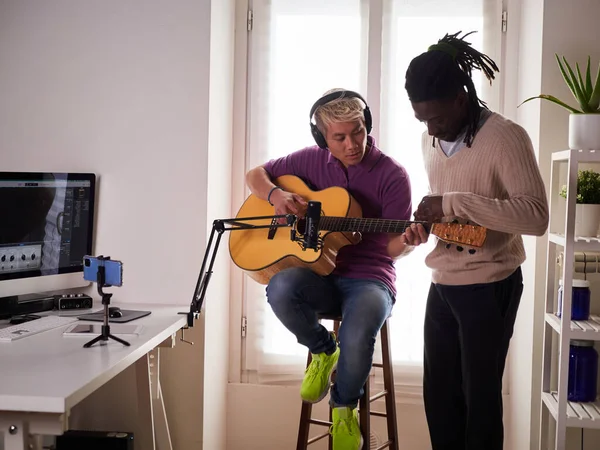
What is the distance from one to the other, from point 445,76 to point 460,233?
42 cm

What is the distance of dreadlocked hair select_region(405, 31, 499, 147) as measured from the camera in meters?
1.87

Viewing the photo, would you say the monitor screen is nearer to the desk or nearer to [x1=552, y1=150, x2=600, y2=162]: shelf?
the desk

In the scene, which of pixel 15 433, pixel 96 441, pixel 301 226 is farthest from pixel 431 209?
pixel 96 441

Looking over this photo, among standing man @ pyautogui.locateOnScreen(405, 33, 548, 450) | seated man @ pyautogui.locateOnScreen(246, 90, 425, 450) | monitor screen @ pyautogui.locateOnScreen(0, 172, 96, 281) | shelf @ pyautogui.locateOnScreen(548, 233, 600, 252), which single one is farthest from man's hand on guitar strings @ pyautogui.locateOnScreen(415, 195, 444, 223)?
monitor screen @ pyautogui.locateOnScreen(0, 172, 96, 281)

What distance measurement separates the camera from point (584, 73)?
8.07ft

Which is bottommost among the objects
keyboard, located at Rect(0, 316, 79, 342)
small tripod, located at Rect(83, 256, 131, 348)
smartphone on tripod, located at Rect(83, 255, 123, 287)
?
keyboard, located at Rect(0, 316, 79, 342)

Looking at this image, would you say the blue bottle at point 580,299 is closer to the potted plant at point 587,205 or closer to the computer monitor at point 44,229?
the potted plant at point 587,205

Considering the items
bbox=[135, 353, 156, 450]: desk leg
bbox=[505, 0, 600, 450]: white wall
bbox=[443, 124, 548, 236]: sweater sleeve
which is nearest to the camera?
bbox=[443, 124, 548, 236]: sweater sleeve

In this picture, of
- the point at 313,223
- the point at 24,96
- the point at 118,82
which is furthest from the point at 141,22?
the point at 313,223

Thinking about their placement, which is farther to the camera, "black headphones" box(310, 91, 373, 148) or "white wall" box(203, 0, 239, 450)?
"white wall" box(203, 0, 239, 450)

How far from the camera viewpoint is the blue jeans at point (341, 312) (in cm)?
203

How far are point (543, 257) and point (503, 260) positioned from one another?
0.77 m

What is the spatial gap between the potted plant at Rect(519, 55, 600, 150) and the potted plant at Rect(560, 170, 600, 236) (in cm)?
13

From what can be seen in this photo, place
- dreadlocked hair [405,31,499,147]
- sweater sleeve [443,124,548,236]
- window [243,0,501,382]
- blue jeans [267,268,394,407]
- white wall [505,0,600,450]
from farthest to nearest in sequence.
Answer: window [243,0,501,382], white wall [505,0,600,450], blue jeans [267,268,394,407], dreadlocked hair [405,31,499,147], sweater sleeve [443,124,548,236]
